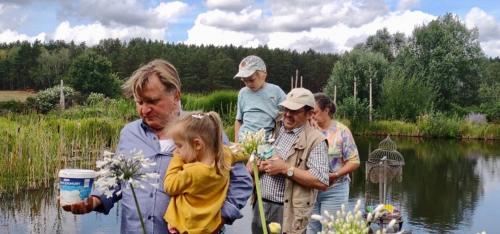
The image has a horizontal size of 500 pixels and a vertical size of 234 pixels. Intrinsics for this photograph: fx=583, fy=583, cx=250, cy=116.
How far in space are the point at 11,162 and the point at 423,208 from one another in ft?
19.5

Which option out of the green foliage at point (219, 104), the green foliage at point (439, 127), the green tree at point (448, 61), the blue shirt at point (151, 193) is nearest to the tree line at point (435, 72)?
the green tree at point (448, 61)

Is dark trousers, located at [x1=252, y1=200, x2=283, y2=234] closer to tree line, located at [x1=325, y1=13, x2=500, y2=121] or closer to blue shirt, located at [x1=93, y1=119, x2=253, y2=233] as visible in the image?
blue shirt, located at [x1=93, y1=119, x2=253, y2=233]

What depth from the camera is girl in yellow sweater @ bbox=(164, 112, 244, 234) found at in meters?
1.75

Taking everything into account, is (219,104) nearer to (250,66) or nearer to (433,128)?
(433,128)

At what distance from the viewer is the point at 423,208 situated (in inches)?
344

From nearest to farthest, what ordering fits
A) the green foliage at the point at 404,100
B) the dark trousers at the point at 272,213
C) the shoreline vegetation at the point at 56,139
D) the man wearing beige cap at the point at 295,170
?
the man wearing beige cap at the point at 295,170, the dark trousers at the point at 272,213, the shoreline vegetation at the point at 56,139, the green foliage at the point at 404,100

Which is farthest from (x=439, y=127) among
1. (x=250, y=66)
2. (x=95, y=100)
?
(x=250, y=66)

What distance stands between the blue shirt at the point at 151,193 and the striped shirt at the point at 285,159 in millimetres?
831

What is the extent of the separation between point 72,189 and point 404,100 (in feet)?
81.3

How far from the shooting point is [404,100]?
25.3 meters

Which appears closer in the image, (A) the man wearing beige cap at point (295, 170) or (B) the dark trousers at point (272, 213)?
(A) the man wearing beige cap at point (295, 170)

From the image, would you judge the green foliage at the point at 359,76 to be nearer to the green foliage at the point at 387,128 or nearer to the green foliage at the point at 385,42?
the green foliage at the point at 387,128

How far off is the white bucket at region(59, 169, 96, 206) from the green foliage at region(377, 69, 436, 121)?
24.2 m

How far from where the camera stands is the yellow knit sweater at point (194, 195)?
5.74 feet
